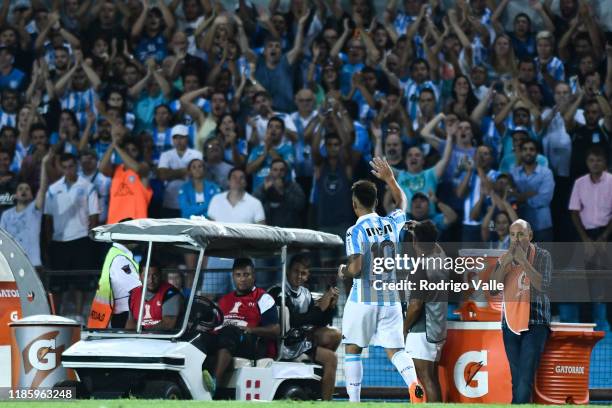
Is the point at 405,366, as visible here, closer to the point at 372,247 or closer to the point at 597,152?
the point at 372,247

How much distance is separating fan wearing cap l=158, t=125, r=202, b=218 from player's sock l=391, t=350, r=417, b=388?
7.29m

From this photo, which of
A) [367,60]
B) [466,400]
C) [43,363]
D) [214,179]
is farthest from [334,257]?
[43,363]

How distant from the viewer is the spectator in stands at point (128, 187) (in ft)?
62.8

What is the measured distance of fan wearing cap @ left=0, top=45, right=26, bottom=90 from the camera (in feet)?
70.7

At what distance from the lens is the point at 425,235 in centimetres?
1389

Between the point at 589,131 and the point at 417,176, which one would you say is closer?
the point at 417,176

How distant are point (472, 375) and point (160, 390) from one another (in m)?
3.09

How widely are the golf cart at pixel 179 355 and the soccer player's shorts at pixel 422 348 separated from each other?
961mm

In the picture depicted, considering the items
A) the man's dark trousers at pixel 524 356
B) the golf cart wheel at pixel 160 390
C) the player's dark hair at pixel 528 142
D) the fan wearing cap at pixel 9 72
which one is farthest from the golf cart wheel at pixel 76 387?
the fan wearing cap at pixel 9 72

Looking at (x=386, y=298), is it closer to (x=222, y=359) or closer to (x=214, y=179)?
(x=222, y=359)

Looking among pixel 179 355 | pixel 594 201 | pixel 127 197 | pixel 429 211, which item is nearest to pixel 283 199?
pixel 429 211

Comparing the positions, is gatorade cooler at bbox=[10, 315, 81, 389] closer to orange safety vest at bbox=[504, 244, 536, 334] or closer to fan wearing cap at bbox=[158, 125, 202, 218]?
orange safety vest at bbox=[504, 244, 536, 334]

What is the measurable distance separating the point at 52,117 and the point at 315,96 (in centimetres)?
393

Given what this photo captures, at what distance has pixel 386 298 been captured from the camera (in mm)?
12648
